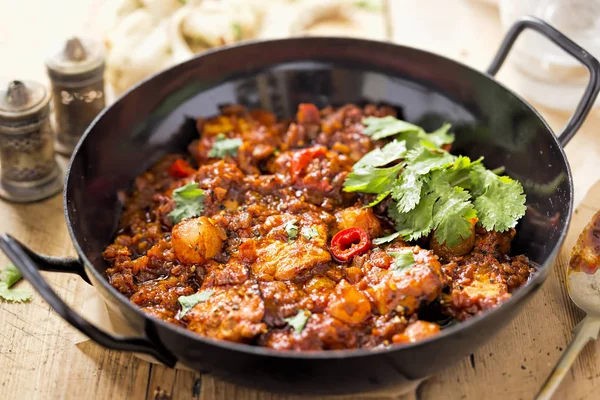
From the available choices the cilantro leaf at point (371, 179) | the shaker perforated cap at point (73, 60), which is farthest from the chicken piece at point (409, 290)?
the shaker perforated cap at point (73, 60)

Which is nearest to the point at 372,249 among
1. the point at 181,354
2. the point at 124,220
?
the point at 181,354

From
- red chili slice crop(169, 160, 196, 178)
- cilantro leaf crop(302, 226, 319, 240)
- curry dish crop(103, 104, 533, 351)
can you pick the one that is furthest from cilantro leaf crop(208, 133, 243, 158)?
cilantro leaf crop(302, 226, 319, 240)

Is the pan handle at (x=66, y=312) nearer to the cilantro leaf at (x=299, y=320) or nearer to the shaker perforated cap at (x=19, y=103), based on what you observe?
the cilantro leaf at (x=299, y=320)

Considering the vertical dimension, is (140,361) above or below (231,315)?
below

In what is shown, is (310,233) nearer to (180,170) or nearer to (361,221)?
(361,221)

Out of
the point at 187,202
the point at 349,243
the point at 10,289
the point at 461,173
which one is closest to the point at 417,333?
the point at 349,243

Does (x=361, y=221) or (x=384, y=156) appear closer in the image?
(x=361, y=221)

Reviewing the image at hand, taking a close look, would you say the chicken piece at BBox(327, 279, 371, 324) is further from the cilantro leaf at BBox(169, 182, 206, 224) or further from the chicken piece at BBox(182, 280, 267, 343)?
the cilantro leaf at BBox(169, 182, 206, 224)
